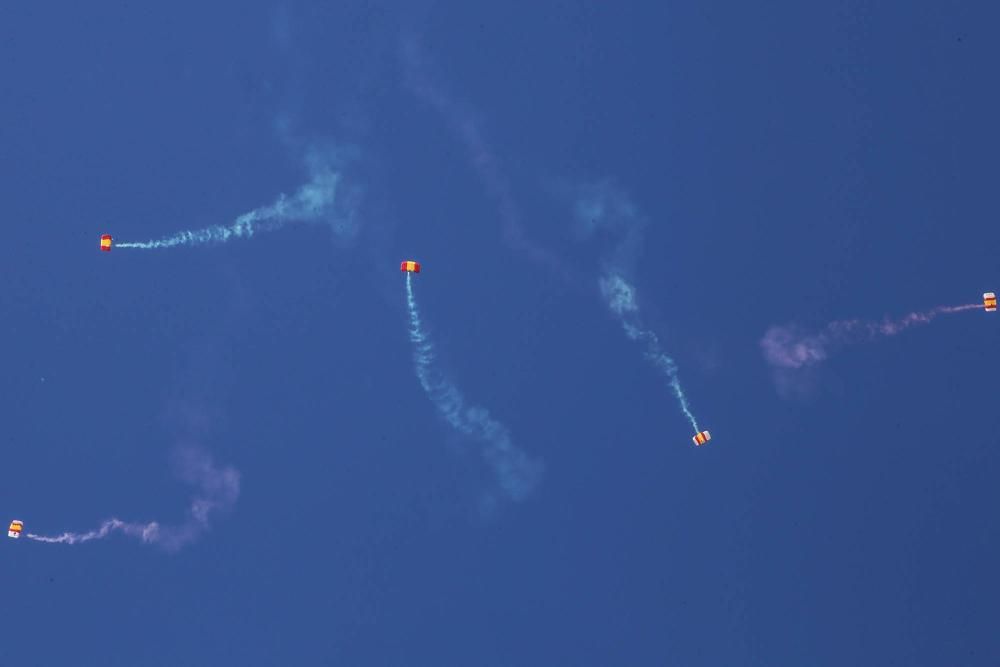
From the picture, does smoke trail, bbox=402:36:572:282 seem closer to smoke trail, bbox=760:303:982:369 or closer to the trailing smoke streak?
the trailing smoke streak

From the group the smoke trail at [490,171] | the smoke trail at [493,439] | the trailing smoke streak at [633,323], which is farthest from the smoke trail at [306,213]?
the trailing smoke streak at [633,323]

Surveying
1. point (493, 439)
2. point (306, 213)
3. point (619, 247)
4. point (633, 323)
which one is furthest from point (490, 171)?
point (493, 439)

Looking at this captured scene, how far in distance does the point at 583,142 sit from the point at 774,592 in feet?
43.8

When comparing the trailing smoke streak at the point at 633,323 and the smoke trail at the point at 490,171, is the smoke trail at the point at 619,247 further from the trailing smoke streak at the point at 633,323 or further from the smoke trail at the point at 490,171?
the smoke trail at the point at 490,171

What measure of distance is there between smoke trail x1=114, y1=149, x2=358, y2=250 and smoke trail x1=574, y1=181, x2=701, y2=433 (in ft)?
21.4

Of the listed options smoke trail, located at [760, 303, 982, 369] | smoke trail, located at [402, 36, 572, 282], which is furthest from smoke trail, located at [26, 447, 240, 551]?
smoke trail, located at [760, 303, 982, 369]

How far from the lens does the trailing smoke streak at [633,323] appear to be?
35.3m

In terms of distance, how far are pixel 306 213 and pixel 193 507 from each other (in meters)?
8.76

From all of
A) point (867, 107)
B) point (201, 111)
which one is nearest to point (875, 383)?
point (867, 107)

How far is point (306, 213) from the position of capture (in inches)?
1412

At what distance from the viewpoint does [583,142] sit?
3553cm

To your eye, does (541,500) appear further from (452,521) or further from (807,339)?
(807,339)

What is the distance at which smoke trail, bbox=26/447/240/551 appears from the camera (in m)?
35.7

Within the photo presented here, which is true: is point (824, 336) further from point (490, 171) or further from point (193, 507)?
point (193, 507)
